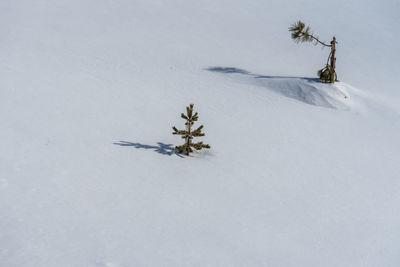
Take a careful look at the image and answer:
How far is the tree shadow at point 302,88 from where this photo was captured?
1385 centimetres

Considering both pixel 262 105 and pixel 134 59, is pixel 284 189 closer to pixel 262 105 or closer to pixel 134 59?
pixel 262 105

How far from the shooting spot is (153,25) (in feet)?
61.8

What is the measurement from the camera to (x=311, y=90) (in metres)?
14.1

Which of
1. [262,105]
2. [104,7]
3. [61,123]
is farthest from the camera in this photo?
[104,7]

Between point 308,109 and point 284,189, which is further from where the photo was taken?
point 308,109

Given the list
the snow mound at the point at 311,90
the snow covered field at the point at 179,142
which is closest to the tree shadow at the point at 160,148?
the snow covered field at the point at 179,142

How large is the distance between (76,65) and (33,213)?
8.11m

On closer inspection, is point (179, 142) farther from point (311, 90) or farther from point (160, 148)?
point (311, 90)

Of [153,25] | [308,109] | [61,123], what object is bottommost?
[61,123]

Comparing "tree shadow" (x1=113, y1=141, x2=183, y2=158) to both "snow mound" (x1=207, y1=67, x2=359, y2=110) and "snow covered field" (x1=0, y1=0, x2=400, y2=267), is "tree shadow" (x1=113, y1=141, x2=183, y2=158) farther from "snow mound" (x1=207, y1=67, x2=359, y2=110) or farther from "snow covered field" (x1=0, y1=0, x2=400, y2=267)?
"snow mound" (x1=207, y1=67, x2=359, y2=110)

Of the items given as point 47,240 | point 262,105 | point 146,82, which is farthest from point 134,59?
point 47,240

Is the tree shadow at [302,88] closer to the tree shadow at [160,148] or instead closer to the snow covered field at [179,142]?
the snow covered field at [179,142]

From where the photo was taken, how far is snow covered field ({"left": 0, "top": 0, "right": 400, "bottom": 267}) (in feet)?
24.0

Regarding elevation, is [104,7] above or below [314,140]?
above
